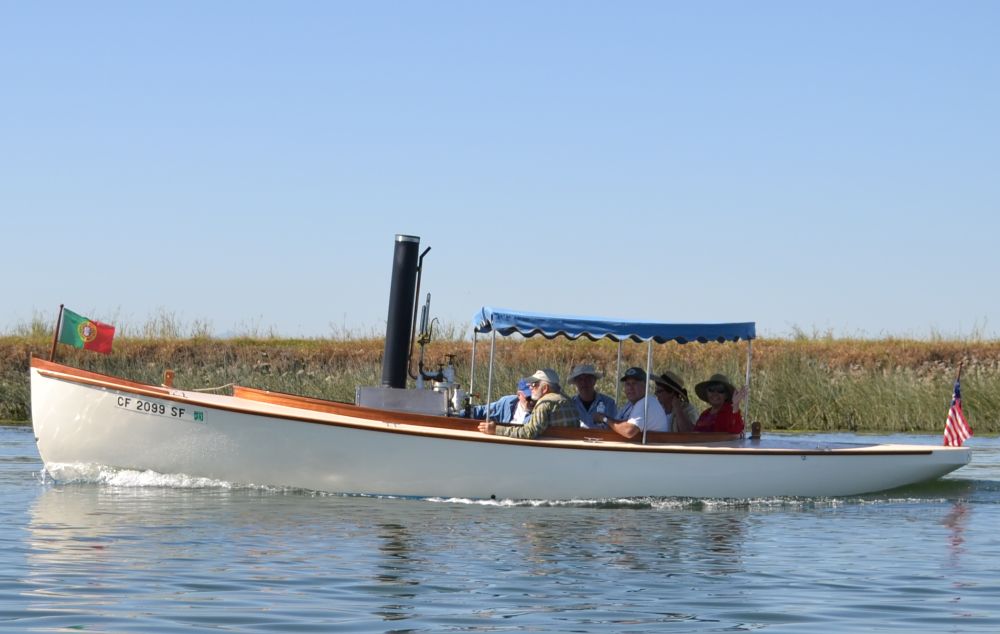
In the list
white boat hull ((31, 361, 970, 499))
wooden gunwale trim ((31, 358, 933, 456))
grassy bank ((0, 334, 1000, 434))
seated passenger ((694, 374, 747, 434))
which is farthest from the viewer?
grassy bank ((0, 334, 1000, 434))

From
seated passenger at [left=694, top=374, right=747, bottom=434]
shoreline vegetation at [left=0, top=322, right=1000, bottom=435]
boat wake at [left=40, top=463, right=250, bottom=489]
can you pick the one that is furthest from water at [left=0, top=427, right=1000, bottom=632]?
shoreline vegetation at [left=0, top=322, right=1000, bottom=435]

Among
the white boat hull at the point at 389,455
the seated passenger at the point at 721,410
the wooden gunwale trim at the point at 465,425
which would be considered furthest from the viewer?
the seated passenger at the point at 721,410

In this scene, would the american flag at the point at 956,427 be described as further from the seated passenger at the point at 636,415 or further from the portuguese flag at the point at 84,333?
the portuguese flag at the point at 84,333

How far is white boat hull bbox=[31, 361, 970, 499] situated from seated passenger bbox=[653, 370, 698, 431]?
1.69 feet

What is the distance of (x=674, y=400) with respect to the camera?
1476cm

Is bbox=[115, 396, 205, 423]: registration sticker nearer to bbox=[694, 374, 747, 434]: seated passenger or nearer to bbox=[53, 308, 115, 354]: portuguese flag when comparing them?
bbox=[53, 308, 115, 354]: portuguese flag

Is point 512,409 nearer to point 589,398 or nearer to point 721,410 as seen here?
point 589,398

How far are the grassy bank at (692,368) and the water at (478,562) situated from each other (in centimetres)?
734

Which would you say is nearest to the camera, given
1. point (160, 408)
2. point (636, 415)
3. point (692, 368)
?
point (636, 415)

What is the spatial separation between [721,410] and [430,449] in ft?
Answer: 10.3

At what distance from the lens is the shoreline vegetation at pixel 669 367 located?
2378 centimetres

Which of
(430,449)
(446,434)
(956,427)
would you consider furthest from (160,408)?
(956,427)

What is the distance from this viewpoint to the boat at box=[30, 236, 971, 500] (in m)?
13.5

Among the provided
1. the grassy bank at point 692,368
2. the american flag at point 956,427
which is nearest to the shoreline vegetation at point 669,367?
the grassy bank at point 692,368
